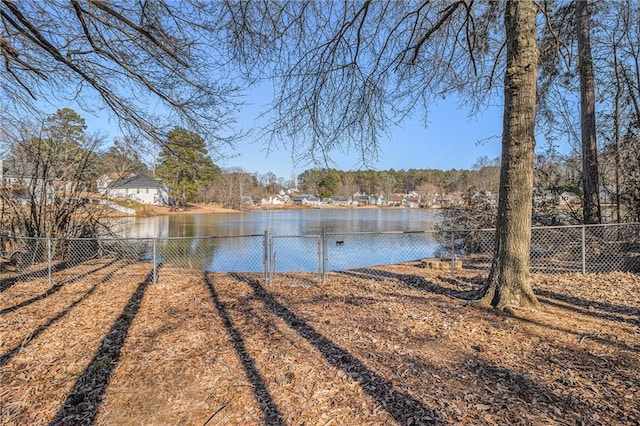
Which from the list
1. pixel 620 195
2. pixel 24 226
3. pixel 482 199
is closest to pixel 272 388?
pixel 24 226

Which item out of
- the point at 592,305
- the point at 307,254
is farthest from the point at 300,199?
the point at 592,305

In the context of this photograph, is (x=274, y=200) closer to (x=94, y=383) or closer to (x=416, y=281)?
(x=416, y=281)

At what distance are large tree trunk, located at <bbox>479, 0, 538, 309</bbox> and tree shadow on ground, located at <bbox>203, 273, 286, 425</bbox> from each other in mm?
3084

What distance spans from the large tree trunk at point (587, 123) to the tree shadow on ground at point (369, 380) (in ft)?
26.1

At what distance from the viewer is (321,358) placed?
312 cm

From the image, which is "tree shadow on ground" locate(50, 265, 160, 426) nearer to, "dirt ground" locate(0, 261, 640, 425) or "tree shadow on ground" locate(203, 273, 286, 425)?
"dirt ground" locate(0, 261, 640, 425)

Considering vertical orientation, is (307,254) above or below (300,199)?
below

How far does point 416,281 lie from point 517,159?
2.85m

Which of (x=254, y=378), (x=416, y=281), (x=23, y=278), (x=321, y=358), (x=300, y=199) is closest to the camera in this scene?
(x=254, y=378)

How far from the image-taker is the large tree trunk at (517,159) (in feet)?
13.7

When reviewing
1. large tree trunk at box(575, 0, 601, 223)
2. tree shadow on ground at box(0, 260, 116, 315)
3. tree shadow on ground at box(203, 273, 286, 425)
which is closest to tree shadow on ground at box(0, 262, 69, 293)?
tree shadow on ground at box(0, 260, 116, 315)

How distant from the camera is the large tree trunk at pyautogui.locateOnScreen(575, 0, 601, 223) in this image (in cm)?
781

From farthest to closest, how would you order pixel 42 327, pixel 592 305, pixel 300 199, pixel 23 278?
pixel 300 199
pixel 23 278
pixel 592 305
pixel 42 327

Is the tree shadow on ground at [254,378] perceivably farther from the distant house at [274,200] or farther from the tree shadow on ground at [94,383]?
the distant house at [274,200]
